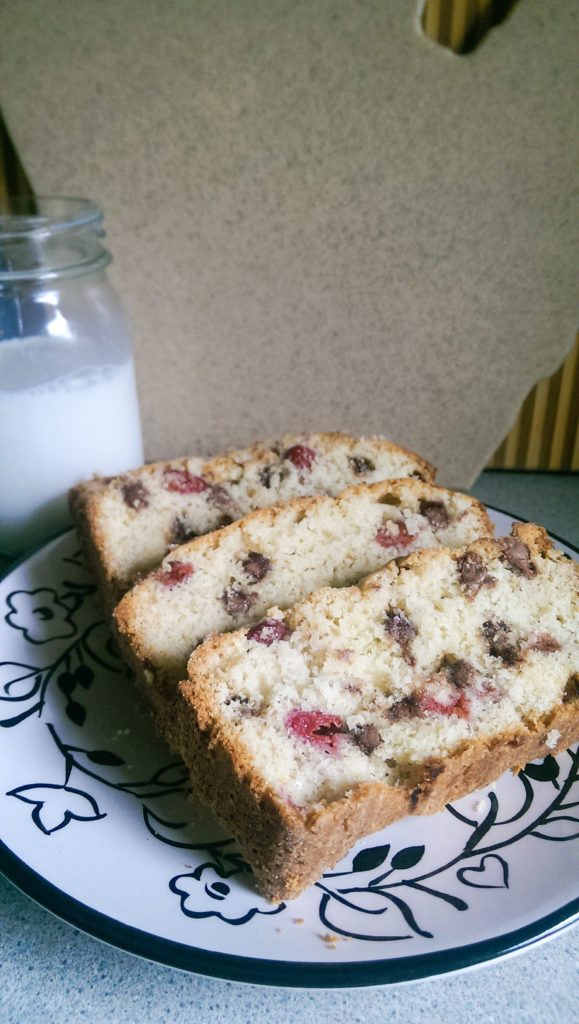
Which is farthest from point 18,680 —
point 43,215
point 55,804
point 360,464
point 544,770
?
point 43,215

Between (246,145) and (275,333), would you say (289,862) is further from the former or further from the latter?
(246,145)

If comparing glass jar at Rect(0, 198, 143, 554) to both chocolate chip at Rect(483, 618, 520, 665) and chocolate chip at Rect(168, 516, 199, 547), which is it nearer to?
chocolate chip at Rect(168, 516, 199, 547)

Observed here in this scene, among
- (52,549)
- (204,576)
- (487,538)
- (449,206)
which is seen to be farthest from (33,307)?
(487,538)

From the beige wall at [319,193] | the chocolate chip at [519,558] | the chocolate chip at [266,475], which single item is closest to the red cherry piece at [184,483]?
the chocolate chip at [266,475]

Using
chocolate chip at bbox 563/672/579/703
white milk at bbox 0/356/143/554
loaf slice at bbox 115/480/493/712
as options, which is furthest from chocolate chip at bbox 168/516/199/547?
chocolate chip at bbox 563/672/579/703

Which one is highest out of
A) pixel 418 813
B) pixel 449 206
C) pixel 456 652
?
pixel 449 206

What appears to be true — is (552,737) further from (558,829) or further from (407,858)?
(407,858)

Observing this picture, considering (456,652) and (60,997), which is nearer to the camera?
(60,997)
